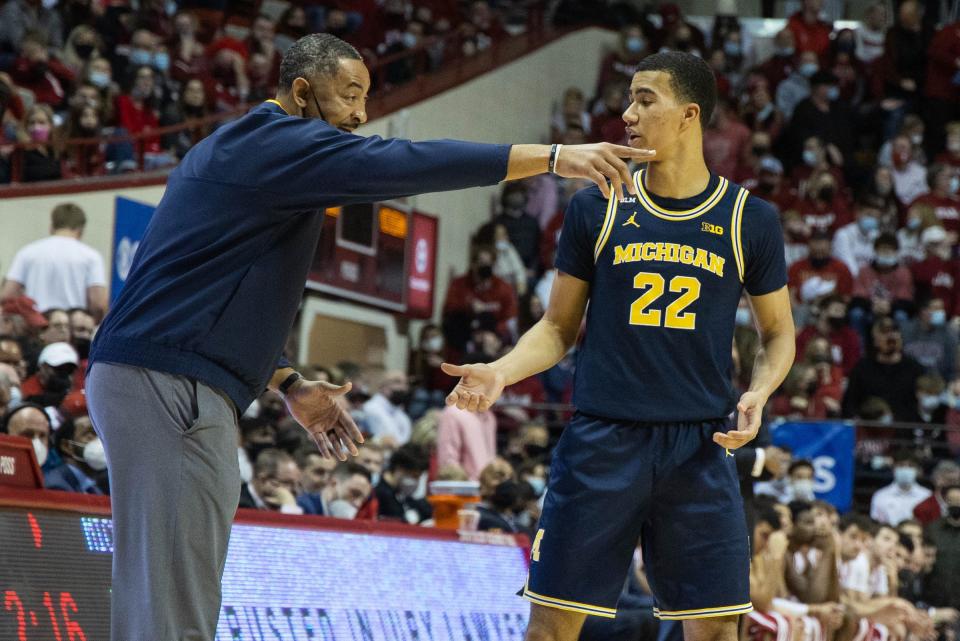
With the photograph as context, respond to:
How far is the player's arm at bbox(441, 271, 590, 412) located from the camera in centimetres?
448

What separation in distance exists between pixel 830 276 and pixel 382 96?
17.5 feet

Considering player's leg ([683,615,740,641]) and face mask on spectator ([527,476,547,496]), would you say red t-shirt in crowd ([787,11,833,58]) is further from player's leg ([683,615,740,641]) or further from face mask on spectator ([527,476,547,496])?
player's leg ([683,615,740,641])

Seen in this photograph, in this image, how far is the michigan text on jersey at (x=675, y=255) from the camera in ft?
15.7

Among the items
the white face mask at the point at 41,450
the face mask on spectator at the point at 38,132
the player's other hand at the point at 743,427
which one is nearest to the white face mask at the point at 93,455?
the white face mask at the point at 41,450

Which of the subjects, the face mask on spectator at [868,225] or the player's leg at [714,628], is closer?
the player's leg at [714,628]

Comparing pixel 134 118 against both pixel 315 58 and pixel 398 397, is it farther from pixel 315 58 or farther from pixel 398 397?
pixel 315 58

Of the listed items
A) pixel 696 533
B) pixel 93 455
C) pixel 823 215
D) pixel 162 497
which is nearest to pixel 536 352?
pixel 696 533

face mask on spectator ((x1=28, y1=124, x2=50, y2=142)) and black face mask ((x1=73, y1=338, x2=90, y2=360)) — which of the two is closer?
black face mask ((x1=73, y1=338, x2=90, y2=360))

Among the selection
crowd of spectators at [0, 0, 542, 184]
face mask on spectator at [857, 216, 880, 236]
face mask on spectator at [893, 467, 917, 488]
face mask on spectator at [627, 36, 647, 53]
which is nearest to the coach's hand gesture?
crowd of spectators at [0, 0, 542, 184]

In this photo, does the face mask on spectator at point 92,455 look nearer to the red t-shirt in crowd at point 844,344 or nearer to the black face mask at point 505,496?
the black face mask at point 505,496

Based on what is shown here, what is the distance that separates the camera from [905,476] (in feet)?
44.9

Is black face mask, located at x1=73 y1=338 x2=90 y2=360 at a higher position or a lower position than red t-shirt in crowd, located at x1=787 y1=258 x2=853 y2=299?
lower

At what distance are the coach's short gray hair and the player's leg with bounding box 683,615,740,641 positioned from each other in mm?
2019

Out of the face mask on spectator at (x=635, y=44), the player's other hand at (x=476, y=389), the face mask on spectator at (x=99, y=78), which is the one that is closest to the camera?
the player's other hand at (x=476, y=389)
